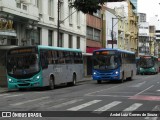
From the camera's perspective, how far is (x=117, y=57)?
3497 centimetres

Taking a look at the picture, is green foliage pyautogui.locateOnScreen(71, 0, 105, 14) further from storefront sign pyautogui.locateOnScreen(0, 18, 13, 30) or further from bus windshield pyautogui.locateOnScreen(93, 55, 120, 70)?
bus windshield pyautogui.locateOnScreen(93, 55, 120, 70)

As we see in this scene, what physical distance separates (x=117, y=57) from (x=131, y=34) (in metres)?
67.6

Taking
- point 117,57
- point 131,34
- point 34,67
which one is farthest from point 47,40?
point 131,34

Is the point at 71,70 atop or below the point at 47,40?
below

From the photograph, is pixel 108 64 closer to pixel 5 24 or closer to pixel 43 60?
pixel 5 24

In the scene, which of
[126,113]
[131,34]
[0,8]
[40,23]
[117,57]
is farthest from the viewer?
[131,34]

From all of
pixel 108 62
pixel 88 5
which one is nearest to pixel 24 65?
pixel 88 5

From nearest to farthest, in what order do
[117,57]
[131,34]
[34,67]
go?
[34,67]
[117,57]
[131,34]

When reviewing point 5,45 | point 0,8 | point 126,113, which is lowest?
point 126,113

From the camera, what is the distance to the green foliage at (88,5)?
1942cm

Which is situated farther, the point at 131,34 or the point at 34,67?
the point at 131,34

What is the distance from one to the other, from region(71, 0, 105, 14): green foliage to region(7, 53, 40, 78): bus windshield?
6923 mm

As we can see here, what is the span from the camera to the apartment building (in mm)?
31000

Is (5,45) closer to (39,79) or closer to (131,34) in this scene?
(39,79)
